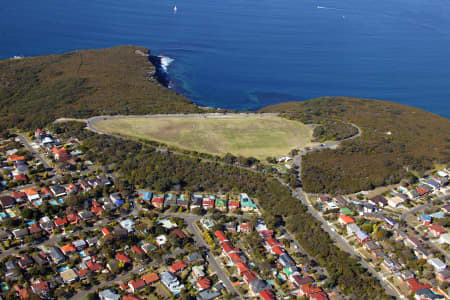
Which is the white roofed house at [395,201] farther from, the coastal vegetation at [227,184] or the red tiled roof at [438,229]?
the coastal vegetation at [227,184]

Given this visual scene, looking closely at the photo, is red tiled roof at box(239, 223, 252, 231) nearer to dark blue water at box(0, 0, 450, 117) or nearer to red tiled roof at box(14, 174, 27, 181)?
red tiled roof at box(14, 174, 27, 181)

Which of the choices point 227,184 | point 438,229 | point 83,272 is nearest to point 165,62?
point 227,184

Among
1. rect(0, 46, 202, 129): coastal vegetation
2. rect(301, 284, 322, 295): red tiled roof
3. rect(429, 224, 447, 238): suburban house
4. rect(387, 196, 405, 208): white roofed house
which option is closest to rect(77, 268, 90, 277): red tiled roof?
rect(301, 284, 322, 295): red tiled roof

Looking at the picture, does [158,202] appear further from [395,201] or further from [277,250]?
[395,201]

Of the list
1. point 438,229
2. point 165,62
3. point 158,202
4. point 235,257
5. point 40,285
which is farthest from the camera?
point 165,62

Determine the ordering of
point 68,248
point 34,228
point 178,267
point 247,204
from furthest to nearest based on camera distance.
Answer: point 247,204, point 34,228, point 68,248, point 178,267

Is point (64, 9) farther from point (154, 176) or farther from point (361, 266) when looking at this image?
point (361, 266)

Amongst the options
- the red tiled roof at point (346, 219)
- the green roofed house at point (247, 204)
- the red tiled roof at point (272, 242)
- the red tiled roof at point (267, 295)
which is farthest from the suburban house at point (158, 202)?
the red tiled roof at point (346, 219)

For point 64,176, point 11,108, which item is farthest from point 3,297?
point 11,108
